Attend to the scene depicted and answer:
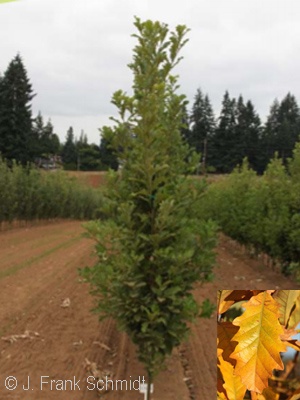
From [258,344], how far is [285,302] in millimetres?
155

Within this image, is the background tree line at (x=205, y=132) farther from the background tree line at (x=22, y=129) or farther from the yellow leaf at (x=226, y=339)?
the yellow leaf at (x=226, y=339)

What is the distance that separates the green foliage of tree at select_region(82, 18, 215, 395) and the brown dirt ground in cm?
113

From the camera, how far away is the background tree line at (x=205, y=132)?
3142 cm

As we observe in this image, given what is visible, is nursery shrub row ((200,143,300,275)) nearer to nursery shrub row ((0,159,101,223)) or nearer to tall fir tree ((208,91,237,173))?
nursery shrub row ((0,159,101,223))

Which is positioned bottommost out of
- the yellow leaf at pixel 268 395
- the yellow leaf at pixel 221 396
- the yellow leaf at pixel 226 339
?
the yellow leaf at pixel 221 396

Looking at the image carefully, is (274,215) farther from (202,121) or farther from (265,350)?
(202,121)

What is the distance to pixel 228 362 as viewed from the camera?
1.36m

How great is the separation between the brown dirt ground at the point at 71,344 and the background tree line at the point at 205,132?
818 inches

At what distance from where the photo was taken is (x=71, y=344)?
627cm

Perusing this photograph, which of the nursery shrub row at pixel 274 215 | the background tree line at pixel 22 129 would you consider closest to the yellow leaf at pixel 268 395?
the nursery shrub row at pixel 274 215

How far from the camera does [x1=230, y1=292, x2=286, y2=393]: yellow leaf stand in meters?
1.22

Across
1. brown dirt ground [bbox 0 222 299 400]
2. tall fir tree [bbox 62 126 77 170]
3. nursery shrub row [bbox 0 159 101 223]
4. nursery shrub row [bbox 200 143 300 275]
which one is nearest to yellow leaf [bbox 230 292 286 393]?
brown dirt ground [bbox 0 222 299 400]

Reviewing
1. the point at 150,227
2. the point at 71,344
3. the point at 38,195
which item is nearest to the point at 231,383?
the point at 150,227

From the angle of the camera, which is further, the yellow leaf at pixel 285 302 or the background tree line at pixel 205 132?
the background tree line at pixel 205 132
